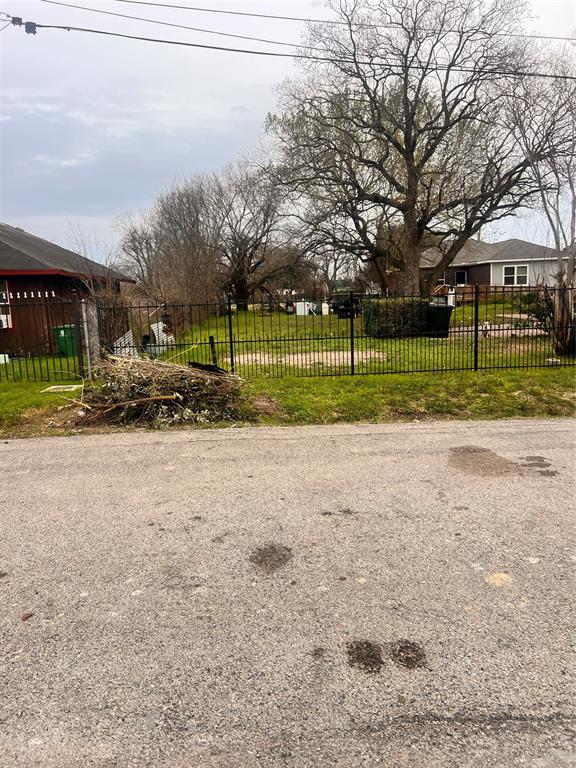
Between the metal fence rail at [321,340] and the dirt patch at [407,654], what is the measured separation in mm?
7229

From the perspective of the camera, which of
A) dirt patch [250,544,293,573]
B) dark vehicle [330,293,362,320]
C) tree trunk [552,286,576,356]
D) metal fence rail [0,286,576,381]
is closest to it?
dirt patch [250,544,293,573]

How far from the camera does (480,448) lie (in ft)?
20.4

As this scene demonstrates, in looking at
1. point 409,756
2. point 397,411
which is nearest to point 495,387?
point 397,411

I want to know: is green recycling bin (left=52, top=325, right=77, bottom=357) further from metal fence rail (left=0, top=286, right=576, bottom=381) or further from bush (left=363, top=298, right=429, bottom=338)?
bush (left=363, top=298, right=429, bottom=338)

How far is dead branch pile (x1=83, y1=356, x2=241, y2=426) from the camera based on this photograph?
25.7 ft

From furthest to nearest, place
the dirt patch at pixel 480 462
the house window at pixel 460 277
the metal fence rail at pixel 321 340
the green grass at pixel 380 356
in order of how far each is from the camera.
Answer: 1. the house window at pixel 460 277
2. the green grass at pixel 380 356
3. the metal fence rail at pixel 321 340
4. the dirt patch at pixel 480 462

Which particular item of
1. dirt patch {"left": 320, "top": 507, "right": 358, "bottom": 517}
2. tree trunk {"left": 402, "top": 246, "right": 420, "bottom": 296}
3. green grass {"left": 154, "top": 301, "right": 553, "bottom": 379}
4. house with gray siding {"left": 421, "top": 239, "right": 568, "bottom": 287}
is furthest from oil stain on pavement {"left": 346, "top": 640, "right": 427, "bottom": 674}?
house with gray siding {"left": 421, "top": 239, "right": 568, "bottom": 287}

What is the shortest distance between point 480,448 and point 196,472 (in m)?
3.35

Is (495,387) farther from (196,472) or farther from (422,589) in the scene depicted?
(422,589)

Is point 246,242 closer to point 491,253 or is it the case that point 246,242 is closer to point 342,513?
point 491,253

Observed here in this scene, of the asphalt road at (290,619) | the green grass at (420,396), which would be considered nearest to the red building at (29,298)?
the green grass at (420,396)

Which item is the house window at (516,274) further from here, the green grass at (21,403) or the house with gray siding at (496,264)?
the green grass at (21,403)

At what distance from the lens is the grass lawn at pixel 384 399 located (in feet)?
26.3

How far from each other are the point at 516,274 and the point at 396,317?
84.4 feet
